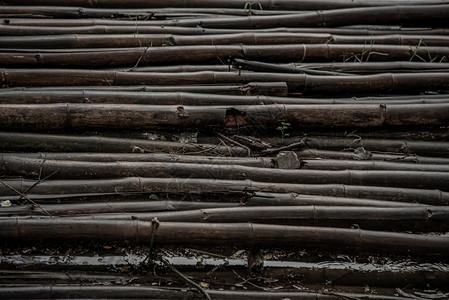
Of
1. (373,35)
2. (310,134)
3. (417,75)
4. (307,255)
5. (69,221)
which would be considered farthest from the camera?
(373,35)

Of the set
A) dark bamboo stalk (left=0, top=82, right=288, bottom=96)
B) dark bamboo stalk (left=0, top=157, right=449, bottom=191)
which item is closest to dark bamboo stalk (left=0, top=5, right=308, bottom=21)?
dark bamboo stalk (left=0, top=82, right=288, bottom=96)

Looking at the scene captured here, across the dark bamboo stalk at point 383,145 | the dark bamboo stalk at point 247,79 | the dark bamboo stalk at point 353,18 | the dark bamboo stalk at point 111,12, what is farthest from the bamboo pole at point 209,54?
the dark bamboo stalk at point 383,145

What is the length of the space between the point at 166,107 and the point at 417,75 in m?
2.02

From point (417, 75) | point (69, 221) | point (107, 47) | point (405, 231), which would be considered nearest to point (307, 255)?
point (405, 231)

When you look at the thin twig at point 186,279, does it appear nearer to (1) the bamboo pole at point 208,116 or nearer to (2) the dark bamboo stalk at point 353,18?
(1) the bamboo pole at point 208,116

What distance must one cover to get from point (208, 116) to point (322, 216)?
104 centimetres

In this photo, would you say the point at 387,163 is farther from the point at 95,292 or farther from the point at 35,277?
the point at 35,277

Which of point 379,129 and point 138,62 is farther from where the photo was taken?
point 138,62

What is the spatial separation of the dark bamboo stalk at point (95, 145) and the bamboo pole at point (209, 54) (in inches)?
31.3

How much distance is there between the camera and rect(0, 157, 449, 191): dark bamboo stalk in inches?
109

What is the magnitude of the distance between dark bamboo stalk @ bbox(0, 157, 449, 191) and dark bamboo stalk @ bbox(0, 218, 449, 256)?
0.42m

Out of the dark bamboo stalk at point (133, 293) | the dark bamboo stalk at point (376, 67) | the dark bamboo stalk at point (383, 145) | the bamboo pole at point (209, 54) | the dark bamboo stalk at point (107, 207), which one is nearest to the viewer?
the dark bamboo stalk at point (133, 293)

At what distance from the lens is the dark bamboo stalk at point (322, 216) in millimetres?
2596

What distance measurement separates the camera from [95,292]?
2.24 metres
